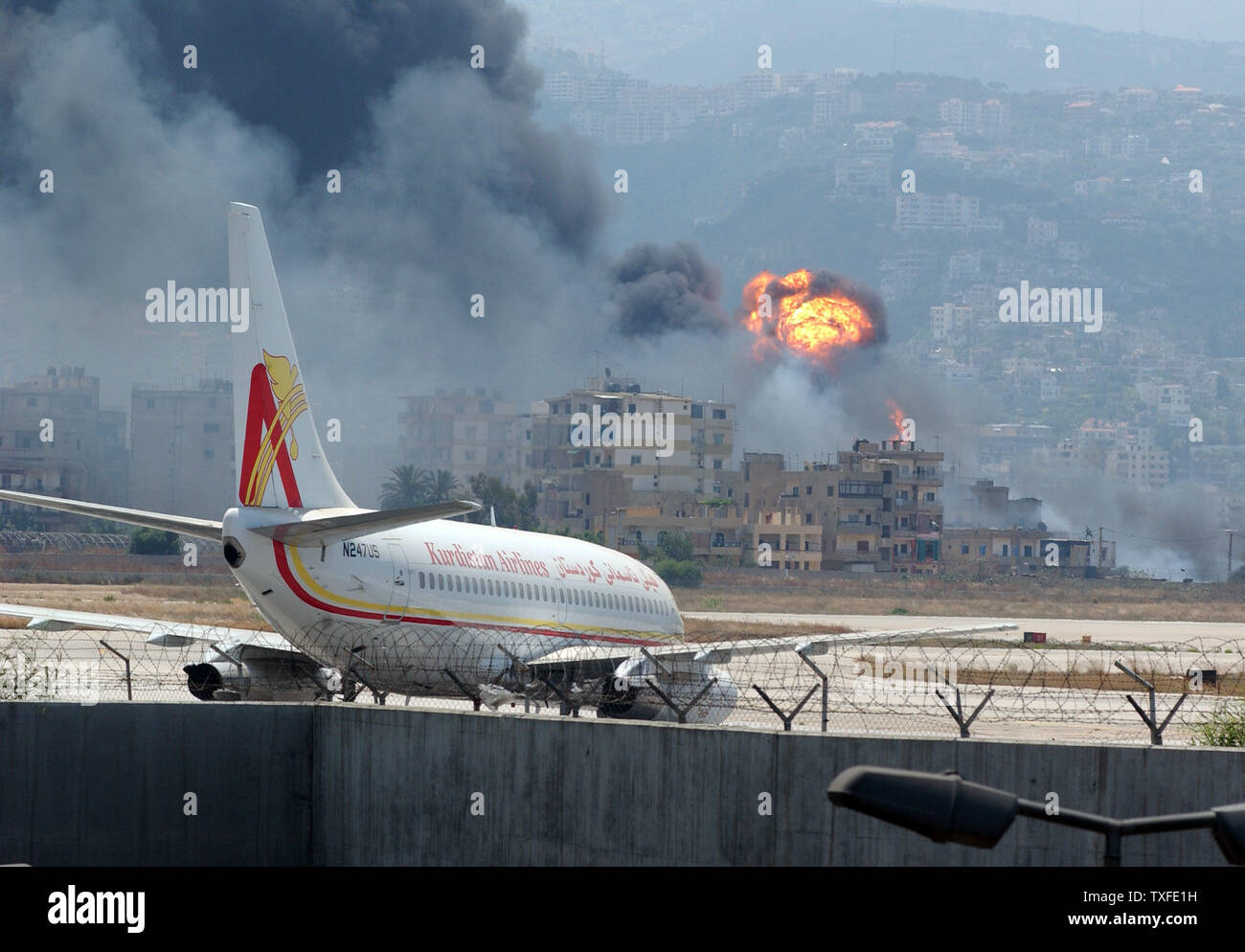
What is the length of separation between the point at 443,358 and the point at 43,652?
117454 millimetres

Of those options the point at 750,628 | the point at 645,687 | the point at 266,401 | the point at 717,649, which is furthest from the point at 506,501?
the point at 266,401

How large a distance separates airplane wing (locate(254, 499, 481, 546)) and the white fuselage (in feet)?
0.91

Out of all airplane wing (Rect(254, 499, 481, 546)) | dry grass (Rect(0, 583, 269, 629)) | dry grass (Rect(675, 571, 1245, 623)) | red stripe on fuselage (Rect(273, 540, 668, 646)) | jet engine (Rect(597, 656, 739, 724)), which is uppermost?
airplane wing (Rect(254, 499, 481, 546))

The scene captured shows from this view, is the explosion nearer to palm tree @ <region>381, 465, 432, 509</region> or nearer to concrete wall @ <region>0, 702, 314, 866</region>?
palm tree @ <region>381, 465, 432, 509</region>

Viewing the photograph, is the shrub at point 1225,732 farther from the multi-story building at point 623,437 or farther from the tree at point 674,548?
the multi-story building at point 623,437

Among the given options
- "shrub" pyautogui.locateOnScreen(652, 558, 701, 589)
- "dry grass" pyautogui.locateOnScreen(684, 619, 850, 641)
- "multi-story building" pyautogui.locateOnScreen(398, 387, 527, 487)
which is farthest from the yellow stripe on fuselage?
"multi-story building" pyautogui.locateOnScreen(398, 387, 527, 487)

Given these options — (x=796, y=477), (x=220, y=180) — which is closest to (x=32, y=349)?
(x=220, y=180)

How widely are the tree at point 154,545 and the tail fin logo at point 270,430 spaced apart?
106 metres

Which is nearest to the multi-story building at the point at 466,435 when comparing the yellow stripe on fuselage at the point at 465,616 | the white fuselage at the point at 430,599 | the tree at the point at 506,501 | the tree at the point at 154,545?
the tree at the point at 506,501

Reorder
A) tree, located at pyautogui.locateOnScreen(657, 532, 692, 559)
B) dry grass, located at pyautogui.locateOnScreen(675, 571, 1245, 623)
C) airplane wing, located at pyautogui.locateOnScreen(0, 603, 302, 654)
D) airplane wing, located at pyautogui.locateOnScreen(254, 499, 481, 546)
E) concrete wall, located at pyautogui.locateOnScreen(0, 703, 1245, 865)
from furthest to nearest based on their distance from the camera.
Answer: tree, located at pyautogui.locateOnScreen(657, 532, 692, 559)
dry grass, located at pyautogui.locateOnScreen(675, 571, 1245, 623)
airplane wing, located at pyautogui.locateOnScreen(0, 603, 302, 654)
airplane wing, located at pyautogui.locateOnScreen(254, 499, 481, 546)
concrete wall, located at pyautogui.locateOnScreen(0, 703, 1245, 865)

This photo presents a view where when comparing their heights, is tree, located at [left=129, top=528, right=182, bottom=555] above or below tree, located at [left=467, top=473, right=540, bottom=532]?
below

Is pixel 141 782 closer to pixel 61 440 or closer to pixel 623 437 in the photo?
pixel 623 437

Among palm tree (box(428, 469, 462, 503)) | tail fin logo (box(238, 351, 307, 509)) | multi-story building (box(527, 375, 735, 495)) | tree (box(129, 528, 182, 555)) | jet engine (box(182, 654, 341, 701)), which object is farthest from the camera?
multi-story building (box(527, 375, 735, 495))

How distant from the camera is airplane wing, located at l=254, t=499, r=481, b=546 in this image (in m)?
31.2
